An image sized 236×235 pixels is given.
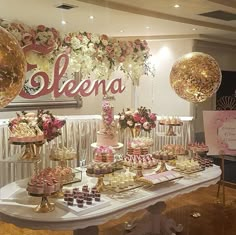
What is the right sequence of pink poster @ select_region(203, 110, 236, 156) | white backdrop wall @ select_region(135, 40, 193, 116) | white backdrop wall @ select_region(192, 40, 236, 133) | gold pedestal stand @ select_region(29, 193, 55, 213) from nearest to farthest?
gold pedestal stand @ select_region(29, 193, 55, 213), pink poster @ select_region(203, 110, 236, 156), white backdrop wall @ select_region(135, 40, 193, 116), white backdrop wall @ select_region(192, 40, 236, 133)

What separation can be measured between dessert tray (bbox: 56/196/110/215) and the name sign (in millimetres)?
2191

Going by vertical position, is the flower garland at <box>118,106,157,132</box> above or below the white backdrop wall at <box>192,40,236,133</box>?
below

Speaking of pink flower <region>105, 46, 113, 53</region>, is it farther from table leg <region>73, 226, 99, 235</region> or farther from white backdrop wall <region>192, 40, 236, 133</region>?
table leg <region>73, 226, 99, 235</region>

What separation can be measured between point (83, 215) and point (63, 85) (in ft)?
9.46

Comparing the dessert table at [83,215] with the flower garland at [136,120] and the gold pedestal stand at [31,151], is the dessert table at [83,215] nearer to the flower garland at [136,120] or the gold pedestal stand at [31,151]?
the gold pedestal stand at [31,151]

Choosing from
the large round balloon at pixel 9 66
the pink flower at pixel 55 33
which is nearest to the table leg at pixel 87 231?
the large round balloon at pixel 9 66

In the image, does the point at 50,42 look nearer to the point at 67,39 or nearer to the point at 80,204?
the point at 67,39


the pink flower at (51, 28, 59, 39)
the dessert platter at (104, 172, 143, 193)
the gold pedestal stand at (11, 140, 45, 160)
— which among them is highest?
the pink flower at (51, 28, 59, 39)

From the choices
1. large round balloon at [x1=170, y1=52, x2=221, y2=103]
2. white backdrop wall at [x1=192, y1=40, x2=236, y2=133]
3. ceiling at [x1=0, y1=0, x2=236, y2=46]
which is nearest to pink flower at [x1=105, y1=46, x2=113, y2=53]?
ceiling at [x1=0, y1=0, x2=236, y2=46]

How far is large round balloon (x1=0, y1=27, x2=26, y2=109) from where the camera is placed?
1.91 m

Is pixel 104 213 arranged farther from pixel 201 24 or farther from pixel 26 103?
pixel 201 24

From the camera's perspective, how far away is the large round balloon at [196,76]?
397 centimetres

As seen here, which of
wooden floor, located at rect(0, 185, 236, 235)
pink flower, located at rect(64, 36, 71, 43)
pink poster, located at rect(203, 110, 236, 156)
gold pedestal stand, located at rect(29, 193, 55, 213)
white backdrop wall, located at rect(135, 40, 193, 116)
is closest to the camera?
gold pedestal stand, located at rect(29, 193, 55, 213)

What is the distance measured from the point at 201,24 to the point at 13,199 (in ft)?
15.5
